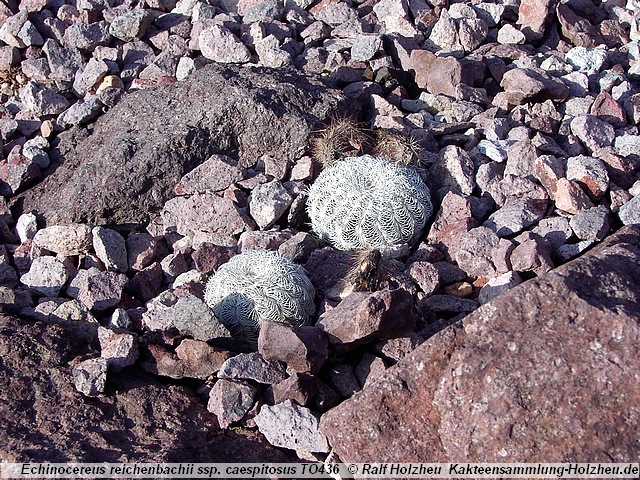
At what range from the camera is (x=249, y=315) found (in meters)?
4.74

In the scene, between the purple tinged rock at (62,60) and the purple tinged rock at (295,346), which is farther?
the purple tinged rock at (62,60)

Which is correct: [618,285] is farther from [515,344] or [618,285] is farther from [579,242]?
[579,242]

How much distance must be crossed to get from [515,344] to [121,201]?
383 cm

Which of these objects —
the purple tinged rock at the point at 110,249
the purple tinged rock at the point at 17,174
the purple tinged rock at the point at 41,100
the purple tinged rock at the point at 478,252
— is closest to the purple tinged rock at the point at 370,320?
the purple tinged rock at the point at 478,252

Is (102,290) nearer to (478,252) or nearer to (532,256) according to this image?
(478,252)

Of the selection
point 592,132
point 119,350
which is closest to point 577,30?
point 592,132

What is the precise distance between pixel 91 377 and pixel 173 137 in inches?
105

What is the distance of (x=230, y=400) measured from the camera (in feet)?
13.4

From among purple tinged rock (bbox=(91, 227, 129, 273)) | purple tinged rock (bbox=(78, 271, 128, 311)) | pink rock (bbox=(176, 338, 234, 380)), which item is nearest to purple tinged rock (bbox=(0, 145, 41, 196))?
purple tinged rock (bbox=(91, 227, 129, 273))

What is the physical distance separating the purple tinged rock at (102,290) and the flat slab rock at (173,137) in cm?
85

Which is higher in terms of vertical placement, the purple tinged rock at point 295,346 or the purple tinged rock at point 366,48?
the purple tinged rock at point 295,346

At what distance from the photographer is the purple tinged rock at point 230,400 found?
160 inches

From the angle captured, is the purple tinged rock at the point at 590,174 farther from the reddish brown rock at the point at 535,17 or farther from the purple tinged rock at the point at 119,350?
the purple tinged rock at the point at 119,350
